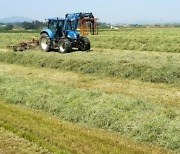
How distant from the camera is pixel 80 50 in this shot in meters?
23.0

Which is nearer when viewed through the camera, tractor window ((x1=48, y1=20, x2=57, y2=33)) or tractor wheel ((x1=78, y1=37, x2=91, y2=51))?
tractor wheel ((x1=78, y1=37, x2=91, y2=51))

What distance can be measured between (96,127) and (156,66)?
6.68 meters

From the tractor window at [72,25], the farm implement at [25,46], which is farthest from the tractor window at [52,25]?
the farm implement at [25,46]

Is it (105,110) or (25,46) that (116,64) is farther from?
(25,46)

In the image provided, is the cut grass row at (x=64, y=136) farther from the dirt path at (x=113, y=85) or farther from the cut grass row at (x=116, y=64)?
the cut grass row at (x=116, y=64)

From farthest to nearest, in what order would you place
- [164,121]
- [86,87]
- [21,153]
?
[86,87], [164,121], [21,153]

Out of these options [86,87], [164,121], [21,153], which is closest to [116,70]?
[86,87]

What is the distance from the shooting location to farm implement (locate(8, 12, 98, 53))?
2241 cm

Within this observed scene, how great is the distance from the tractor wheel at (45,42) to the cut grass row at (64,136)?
13143 mm

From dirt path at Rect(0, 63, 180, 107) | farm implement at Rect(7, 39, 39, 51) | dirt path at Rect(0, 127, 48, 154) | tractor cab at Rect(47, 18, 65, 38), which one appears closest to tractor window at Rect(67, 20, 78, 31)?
tractor cab at Rect(47, 18, 65, 38)

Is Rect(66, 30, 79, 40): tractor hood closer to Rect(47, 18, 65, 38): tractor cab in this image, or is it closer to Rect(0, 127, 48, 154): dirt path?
Rect(47, 18, 65, 38): tractor cab

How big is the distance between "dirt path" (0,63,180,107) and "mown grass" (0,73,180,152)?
127cm

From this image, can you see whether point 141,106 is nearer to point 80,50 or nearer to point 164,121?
point 164,121

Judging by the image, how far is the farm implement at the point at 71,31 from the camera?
22406 millimetres
